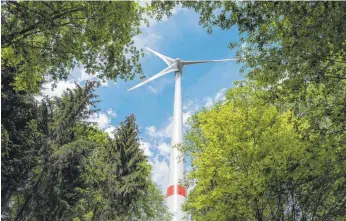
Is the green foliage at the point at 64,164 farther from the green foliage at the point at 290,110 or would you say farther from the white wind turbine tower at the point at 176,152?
the green foliage at the point at 290,110

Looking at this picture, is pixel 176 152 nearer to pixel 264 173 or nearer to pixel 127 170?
pixel 127 170

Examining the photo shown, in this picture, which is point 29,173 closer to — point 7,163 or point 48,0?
point 7,163

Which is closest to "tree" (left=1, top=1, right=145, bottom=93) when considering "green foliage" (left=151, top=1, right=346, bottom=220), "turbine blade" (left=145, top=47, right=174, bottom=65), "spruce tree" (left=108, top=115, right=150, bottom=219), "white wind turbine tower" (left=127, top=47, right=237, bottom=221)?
"green foliage" (left=151, top=1, right=346, bottom=220)

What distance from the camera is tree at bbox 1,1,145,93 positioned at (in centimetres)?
966

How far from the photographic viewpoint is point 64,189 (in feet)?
75.0

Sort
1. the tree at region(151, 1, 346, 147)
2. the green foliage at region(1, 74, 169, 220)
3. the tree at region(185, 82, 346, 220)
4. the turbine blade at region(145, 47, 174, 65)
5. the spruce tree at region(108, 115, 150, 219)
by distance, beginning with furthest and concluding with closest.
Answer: the turbine blade at region(145, 47, 174, 65)
the spruce tree at region(108, 115, 150, 219)
the green foliage at region(1, 74, 169, 220)
the tree at region(185, 82, 346, 220)
the tree at region(151, 1, 346, 147)

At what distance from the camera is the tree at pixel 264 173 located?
13.5 meters

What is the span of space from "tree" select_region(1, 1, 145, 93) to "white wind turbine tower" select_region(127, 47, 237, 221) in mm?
16040

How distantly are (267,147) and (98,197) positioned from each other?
15.6 meters

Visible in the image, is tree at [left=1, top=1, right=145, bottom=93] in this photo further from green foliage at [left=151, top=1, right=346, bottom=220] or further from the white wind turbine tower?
the white wind turbine tower

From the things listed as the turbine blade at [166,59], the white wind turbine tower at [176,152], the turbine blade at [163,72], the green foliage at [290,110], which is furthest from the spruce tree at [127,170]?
the turbine blade at [166,59]

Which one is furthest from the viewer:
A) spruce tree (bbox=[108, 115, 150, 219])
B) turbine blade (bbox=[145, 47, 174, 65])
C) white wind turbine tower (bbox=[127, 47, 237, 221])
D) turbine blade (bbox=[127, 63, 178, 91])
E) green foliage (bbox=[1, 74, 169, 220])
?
turbine blade (bbox=[145, 47, 174, 65])

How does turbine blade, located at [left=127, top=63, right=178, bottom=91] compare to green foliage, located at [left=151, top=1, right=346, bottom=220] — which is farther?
turbine blade, located at [left=127, top=63, right=178, bottom=91]

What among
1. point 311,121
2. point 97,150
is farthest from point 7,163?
point 311,121
